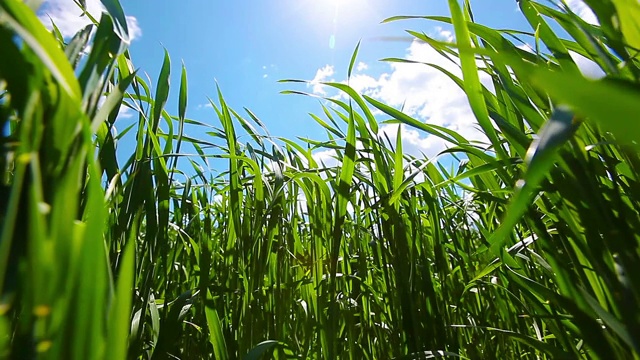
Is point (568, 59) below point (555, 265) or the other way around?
the other way around

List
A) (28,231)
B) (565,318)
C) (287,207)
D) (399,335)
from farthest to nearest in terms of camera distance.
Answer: (287,207) < (399,335) < (565,318) < (28,231)

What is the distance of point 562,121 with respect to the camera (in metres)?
0.31

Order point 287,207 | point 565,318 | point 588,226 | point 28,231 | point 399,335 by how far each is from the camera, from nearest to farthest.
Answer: point 28,231 < point 588,226 < point 565,318 < point 399,335 < point 287,207

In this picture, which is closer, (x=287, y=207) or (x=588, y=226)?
(x=588, y=226)

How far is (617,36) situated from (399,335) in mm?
615

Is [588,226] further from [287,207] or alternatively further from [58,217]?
[287,207]

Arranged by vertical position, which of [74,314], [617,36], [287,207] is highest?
[287,207]

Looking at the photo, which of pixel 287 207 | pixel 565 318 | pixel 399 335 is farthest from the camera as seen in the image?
pixel 287 207

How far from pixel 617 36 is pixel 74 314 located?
0.57 metres

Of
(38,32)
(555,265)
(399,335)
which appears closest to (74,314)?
(38,32)

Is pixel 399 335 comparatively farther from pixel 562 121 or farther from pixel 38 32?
pixel 38 32

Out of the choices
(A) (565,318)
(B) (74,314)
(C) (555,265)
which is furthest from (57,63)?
(A) (565,318)

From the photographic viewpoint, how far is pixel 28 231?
0.27 meters

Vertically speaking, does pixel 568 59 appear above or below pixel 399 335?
above
